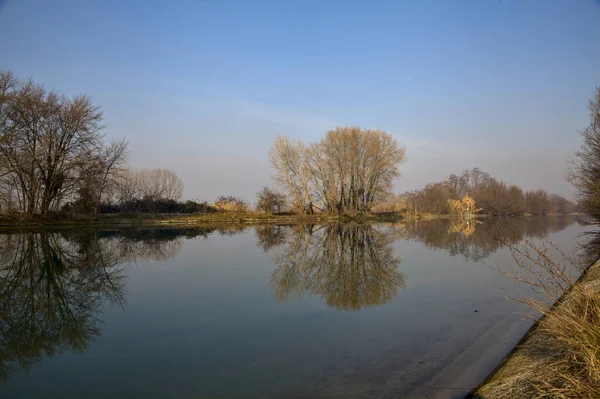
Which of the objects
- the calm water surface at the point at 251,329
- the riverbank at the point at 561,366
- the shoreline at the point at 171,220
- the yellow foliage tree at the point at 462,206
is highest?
the yellow foliage tree at the point at 462,206

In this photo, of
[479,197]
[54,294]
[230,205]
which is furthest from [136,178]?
[479,197]

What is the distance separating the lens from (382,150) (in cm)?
4069

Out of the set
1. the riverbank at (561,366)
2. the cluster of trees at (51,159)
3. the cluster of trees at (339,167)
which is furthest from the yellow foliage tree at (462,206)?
the riverbank at (561,366)

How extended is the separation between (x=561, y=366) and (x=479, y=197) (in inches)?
3035

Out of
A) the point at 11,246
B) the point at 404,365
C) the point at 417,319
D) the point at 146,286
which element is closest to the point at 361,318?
the point at 417,319

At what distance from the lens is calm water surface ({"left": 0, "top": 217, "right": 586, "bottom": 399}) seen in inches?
152

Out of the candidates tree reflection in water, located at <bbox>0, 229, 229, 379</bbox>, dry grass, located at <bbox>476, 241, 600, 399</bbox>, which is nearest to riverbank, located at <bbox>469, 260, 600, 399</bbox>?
dry grass, located at <bbox>476, 241, 600, 399</bbox>

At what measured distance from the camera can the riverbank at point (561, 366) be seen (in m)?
2.93

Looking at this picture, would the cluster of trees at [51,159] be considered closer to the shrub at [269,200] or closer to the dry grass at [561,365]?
the shrub at [269,200]

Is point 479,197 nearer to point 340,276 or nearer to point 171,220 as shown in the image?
point 171,220

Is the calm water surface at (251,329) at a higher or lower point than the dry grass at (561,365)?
lower

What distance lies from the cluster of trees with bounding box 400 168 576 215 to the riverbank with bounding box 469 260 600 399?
2220 inches

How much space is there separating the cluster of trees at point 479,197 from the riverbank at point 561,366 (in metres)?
56.4

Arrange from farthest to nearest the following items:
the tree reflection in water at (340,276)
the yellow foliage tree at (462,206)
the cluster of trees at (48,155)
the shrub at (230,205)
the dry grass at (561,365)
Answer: the yellow foliage tree at (462,206)
the shrub at (230,205)
the cluster of trees at (48,155)
the tree reflection in water at (340,276)
the dry grass at (561,365)
